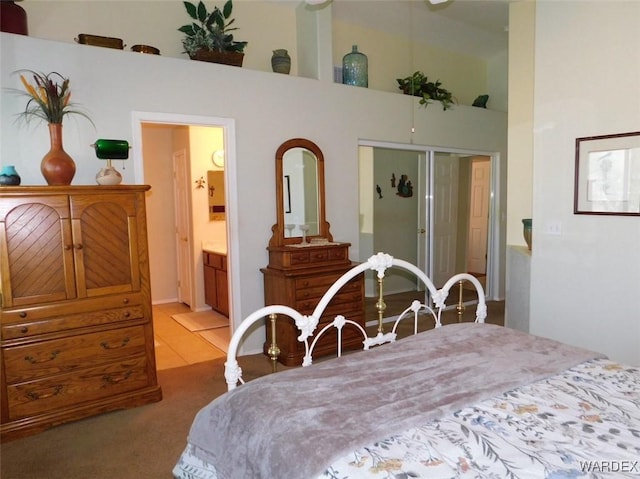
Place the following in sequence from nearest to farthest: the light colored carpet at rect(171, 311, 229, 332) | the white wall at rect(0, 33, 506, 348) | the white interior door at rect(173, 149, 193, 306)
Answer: the white wall at rect(0, 33, 506, 348) < the light colored carpet at rect(171, 311, 229, 332) < the white interior door at rect(173, 149, 193, 306)

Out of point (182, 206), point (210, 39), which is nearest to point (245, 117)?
point (210, 39)

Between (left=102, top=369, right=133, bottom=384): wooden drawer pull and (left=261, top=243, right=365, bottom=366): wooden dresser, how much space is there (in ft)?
4.11

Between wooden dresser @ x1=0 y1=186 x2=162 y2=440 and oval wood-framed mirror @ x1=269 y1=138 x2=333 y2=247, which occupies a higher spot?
oval wood-framed mirror @ x1=269 y1=138 x2=333 y2=247

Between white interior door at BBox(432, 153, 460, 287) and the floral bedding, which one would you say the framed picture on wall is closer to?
the floral bedding

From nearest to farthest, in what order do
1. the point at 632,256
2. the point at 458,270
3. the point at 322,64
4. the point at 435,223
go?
1. the point at 632,256
2. the point at 322,64
3. the point at 435,223
4. the point at 458,270

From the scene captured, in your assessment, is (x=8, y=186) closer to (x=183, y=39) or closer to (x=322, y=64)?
(x=183, y=39)

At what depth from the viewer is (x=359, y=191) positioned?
15.1 ft

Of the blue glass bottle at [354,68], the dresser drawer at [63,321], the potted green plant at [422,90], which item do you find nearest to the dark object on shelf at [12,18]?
the dresser drawer at [63,321]

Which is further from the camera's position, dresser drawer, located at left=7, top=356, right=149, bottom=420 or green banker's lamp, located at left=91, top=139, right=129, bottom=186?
green banker's lamp, located at left=91, top=139, right=129, bottom=186

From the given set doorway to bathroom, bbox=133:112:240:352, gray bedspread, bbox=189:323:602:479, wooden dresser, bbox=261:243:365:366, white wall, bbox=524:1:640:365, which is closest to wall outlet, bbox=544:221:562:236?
white wall, bbox=524:1:640:365

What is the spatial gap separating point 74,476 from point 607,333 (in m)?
3.32

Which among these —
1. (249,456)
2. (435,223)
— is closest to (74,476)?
(249,456)

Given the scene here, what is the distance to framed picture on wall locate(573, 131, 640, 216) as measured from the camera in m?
2.68

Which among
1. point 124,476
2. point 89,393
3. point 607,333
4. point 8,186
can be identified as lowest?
point 124,476
